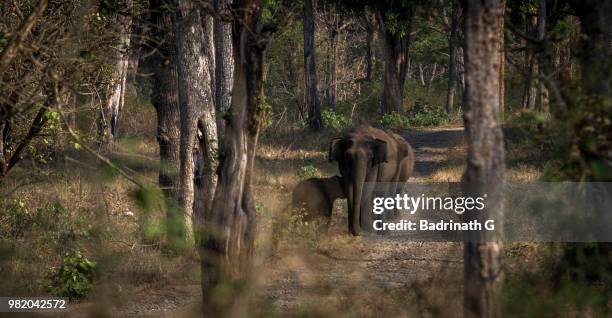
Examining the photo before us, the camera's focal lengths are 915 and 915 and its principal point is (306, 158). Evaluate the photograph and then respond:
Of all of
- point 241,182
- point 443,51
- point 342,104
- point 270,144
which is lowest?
point 241,182

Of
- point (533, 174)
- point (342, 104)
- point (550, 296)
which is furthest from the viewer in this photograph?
point (342, 104)

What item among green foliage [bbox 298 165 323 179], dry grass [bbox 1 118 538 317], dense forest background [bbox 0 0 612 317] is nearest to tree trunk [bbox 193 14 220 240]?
dense forest background [bbox 0 0 612 317]

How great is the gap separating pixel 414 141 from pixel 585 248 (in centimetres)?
2060

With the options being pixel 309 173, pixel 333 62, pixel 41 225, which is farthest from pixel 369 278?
pixel 333 62

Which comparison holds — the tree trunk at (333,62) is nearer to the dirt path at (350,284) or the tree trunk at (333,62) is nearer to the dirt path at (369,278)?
the dirt path at (350,284)

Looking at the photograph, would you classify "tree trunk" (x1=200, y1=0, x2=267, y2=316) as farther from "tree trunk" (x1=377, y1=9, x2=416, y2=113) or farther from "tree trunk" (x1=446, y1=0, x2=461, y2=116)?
"tree trunk" (x1=377, y1=9, x2=416, y2=113)

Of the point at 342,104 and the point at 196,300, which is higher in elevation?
the point at 342,104

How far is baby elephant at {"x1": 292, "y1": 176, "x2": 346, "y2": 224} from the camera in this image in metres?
15.2

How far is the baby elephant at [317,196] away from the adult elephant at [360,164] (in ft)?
0.67

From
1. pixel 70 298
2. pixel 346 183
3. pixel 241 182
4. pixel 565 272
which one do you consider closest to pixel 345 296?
pixel 241 182

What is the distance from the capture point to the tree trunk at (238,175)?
813 cm

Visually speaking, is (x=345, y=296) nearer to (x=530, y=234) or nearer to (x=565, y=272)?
(x=565, y=272)

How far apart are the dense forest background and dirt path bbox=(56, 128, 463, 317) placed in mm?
39

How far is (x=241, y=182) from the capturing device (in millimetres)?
8227
